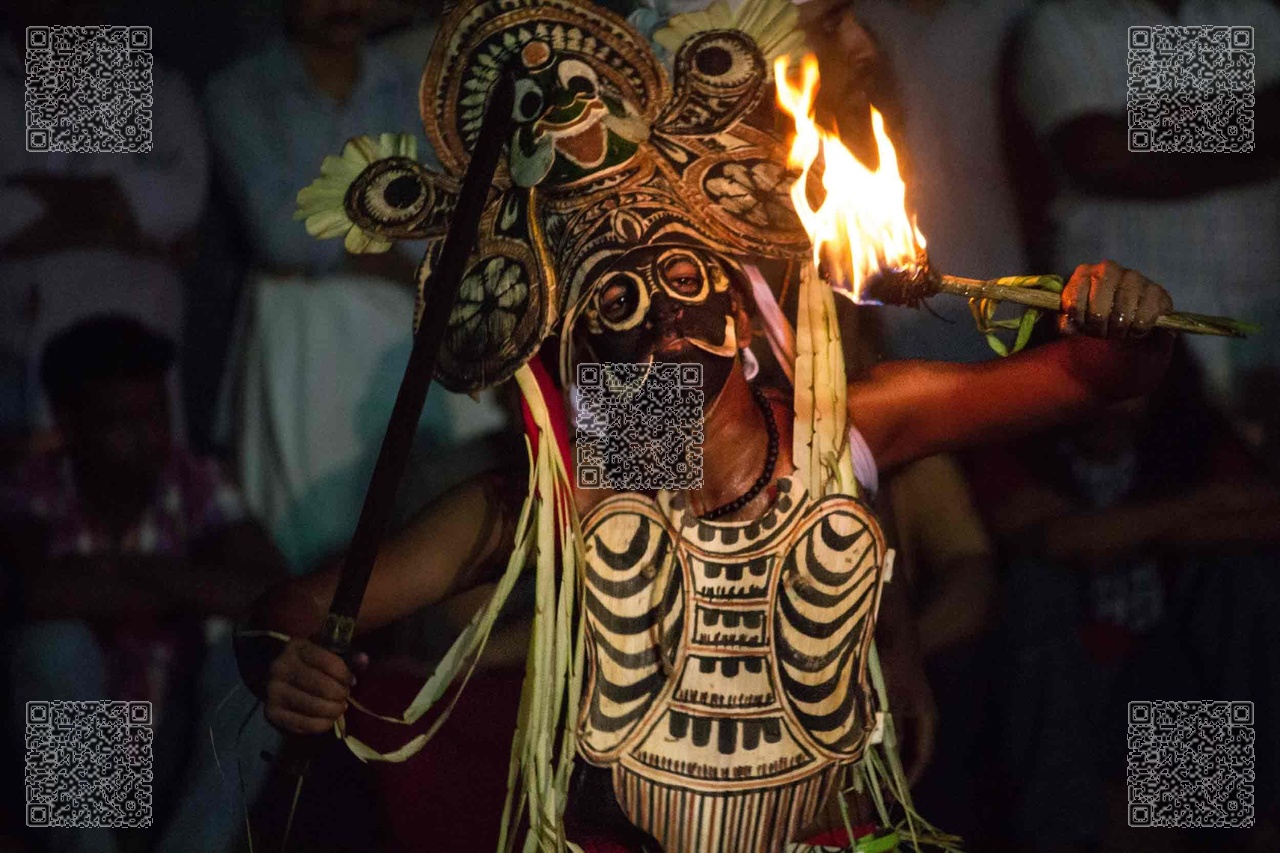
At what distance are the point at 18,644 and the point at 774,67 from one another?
1.93 metres

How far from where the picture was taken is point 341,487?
332 cm

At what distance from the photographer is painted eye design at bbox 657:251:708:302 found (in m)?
2.88

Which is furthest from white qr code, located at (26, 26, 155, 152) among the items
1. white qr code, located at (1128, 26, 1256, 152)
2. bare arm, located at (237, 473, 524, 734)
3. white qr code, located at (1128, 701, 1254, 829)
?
white qr code, located at (1128, 701, 1254, 829)

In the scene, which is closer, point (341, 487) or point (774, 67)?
point (774, 67)

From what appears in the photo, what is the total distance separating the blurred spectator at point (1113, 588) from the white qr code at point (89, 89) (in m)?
1.89

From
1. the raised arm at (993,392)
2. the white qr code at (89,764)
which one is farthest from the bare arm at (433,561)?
the raised arm at (993,392)

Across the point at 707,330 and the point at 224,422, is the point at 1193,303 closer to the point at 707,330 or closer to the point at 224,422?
the point at 707,330

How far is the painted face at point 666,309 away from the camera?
9.45 feet

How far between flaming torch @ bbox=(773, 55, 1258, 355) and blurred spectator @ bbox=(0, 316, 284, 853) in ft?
4.29

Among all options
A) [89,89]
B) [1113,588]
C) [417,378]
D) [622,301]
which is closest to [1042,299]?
[622,301]

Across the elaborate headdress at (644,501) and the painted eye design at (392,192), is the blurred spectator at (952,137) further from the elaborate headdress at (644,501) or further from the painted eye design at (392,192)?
the painted eye design at (392,192)

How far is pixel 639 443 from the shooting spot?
296 centimetres

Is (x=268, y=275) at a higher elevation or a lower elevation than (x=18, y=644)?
higher

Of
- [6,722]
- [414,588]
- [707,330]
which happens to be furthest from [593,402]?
[6,722]
